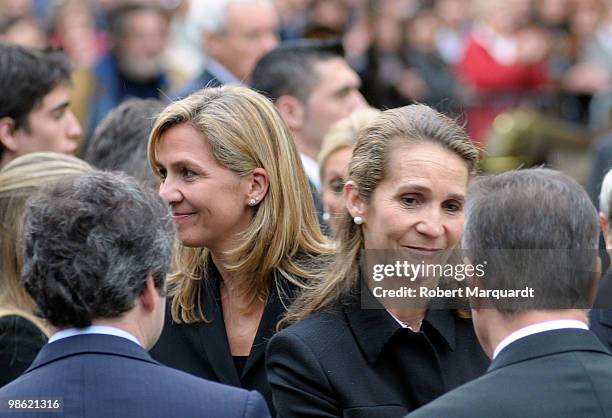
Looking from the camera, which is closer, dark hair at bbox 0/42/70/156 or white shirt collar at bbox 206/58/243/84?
dark hair at bbox 0/42/70/156

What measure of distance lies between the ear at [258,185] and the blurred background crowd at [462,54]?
5.43 m

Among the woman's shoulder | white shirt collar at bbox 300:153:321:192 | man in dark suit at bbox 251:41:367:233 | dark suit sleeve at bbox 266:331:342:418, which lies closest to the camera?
dark suit sleeve at bbox 266:331:342:418

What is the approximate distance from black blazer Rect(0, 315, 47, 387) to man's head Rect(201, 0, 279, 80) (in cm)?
431

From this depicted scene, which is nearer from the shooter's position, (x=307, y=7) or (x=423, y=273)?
(x=423, y=273)

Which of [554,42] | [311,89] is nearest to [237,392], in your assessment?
[311,89]

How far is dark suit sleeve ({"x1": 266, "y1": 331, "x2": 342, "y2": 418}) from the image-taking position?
3.31 meters

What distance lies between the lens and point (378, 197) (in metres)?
3.61

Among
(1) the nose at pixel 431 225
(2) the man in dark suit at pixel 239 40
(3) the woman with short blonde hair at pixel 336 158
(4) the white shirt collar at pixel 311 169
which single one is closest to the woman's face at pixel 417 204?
(1) the nose at pixel 431 225

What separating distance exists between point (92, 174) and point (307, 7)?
10162 millimetres

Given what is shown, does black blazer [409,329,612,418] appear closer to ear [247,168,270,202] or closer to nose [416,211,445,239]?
nose [416,211,445,239]

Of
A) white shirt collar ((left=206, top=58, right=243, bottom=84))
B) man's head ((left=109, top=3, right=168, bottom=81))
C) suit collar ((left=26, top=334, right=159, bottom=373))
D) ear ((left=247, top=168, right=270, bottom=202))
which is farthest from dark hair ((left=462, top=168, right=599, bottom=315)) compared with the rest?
man's head ((left=109, top=3, right=168, bottom=81))

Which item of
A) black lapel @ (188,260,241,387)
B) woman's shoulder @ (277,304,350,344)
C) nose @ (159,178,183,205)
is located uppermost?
nose @ (159,178,183,205)

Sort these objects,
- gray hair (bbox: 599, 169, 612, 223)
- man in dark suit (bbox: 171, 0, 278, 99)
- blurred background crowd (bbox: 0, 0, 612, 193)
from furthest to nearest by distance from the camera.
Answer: blurred background crowd (bbox: 0, 0, 612, 193) → man in dark suit (bbox: 171, 0, 278, 99) → gray hair (bbox: 599, 169, 612, 223)

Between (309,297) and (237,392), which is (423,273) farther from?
(237,392)
